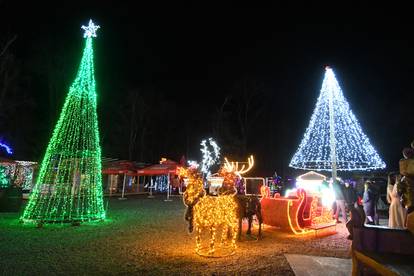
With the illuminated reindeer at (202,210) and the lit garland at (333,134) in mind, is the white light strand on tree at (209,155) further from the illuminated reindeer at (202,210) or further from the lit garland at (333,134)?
the illuminated reindeer at (202,210)

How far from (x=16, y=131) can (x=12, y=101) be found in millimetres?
3260

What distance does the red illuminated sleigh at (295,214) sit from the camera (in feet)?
29.1

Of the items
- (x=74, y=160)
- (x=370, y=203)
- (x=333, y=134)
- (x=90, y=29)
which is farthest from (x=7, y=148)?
(x=370, y=203)

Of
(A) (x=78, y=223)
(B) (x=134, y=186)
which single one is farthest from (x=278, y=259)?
(B) (x=134, y=186)

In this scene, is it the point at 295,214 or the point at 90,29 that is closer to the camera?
the point at 295,214

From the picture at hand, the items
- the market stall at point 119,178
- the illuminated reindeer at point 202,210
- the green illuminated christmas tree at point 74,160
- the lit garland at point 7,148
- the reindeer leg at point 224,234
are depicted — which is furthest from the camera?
the lit garland at point 7,148

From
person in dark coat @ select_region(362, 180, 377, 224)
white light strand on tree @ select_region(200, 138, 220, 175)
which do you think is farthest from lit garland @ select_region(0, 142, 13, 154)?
person in dark coat @ select_region(362, 180, 377, 224)

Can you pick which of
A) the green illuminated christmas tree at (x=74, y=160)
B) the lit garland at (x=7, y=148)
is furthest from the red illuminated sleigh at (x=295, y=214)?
the lit garland at (x=7, y=148)

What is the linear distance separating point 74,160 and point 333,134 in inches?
482

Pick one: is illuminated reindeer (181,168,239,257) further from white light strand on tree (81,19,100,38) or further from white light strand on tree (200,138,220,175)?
white light strand on tree (200,138,220,175)

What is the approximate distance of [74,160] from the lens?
10703 millimetres

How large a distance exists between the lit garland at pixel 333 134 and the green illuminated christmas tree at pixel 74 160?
34.6 ft

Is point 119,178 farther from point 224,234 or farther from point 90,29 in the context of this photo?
point 224,234

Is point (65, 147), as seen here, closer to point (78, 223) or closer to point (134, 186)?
point (78, 223)
